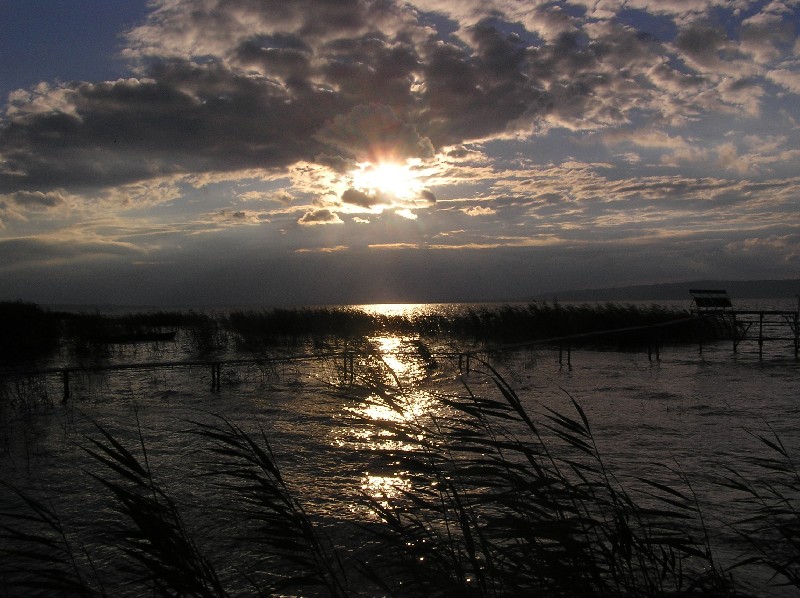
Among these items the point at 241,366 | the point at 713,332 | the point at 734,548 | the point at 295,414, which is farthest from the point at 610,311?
the point at 734,548

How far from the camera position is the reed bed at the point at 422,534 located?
2.72 meters

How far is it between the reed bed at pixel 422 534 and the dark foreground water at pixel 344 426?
9cm

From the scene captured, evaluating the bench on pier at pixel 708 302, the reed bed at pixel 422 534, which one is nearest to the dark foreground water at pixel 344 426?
the reed bed at pixel 422 534

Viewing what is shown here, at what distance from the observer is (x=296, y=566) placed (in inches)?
185

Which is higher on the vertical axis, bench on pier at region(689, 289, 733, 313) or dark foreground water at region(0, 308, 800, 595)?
bench on pier at region(689, 289, 733, 313)

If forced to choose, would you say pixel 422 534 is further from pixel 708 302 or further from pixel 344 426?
pixel 708 302

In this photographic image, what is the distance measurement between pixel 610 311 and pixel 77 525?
1109 inches

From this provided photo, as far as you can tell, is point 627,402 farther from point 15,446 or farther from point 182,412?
point 15,446

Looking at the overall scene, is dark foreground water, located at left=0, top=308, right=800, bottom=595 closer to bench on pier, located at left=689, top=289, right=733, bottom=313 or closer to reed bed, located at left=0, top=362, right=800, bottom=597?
reed bed, located at left=0, top=362, right=800, bottom=597

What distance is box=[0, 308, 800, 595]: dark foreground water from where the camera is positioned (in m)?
5.23

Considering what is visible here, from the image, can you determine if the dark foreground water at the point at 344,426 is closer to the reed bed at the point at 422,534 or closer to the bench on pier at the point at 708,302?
the reed bed at the point at 422,534

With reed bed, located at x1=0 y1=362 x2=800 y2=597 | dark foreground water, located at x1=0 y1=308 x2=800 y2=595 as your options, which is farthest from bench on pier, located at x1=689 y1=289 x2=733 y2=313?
reed bed, located at x1=0 y1=362 x2=800 y2=597

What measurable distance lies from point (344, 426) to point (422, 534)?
676 cm

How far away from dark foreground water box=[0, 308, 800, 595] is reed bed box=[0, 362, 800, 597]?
88 millimetres
